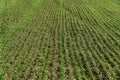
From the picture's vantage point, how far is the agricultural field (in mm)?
14820

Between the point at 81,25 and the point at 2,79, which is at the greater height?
the point at 81,25

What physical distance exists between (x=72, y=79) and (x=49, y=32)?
31.2 feet

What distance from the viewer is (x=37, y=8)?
34312 millimetres

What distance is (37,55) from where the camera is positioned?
56.7 ft

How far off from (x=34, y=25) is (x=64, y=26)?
3902mm

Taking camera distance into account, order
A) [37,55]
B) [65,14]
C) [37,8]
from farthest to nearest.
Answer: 1. [37,8]
2. [65,14]
3. [37,55]

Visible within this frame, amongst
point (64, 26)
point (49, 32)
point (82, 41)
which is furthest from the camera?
point (64, 26)

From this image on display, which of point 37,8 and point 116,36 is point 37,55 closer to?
point 116,36

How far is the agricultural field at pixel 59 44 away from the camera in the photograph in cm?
1482

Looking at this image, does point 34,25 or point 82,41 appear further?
point 34,25

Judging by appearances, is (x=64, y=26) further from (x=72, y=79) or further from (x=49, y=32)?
(x=72, y=79)

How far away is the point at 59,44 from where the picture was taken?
1930 cm

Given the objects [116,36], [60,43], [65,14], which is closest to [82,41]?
[60,43]

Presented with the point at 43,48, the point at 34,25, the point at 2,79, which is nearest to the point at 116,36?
the point at 43,48
